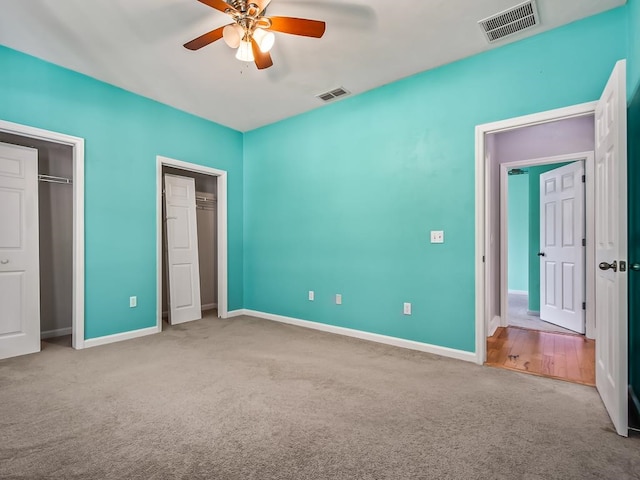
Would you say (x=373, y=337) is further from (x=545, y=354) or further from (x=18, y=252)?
(x=18, y=252)

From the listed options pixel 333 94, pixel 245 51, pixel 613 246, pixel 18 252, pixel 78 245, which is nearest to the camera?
pixel 613 246

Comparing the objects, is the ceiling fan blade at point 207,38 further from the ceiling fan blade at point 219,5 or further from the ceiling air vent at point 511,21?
the ceiling air vent at point 511,21

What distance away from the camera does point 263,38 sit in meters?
2.34

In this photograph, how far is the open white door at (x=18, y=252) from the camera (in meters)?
3.10

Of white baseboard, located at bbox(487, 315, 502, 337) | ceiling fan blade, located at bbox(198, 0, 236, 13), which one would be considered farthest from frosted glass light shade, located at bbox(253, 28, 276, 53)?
white baseboard, located at bbox(487, 315, 502, 337)

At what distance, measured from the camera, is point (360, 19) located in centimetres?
254

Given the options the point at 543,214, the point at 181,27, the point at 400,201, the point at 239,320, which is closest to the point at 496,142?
the point at 543,214

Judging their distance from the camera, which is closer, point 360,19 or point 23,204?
point 360,19

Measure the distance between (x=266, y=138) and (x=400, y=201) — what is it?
7.77 feet

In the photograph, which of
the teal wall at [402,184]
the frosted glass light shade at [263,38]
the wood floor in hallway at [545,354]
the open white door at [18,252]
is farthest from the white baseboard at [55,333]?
the wood floor in hallway at [545,354]

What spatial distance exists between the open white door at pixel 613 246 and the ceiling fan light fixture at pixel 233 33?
91.6 inches

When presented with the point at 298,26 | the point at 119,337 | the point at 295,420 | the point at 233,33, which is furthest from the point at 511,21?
the point at 119,337

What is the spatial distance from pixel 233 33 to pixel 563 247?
463 centimetres

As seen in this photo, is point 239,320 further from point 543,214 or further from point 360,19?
point 543,214
